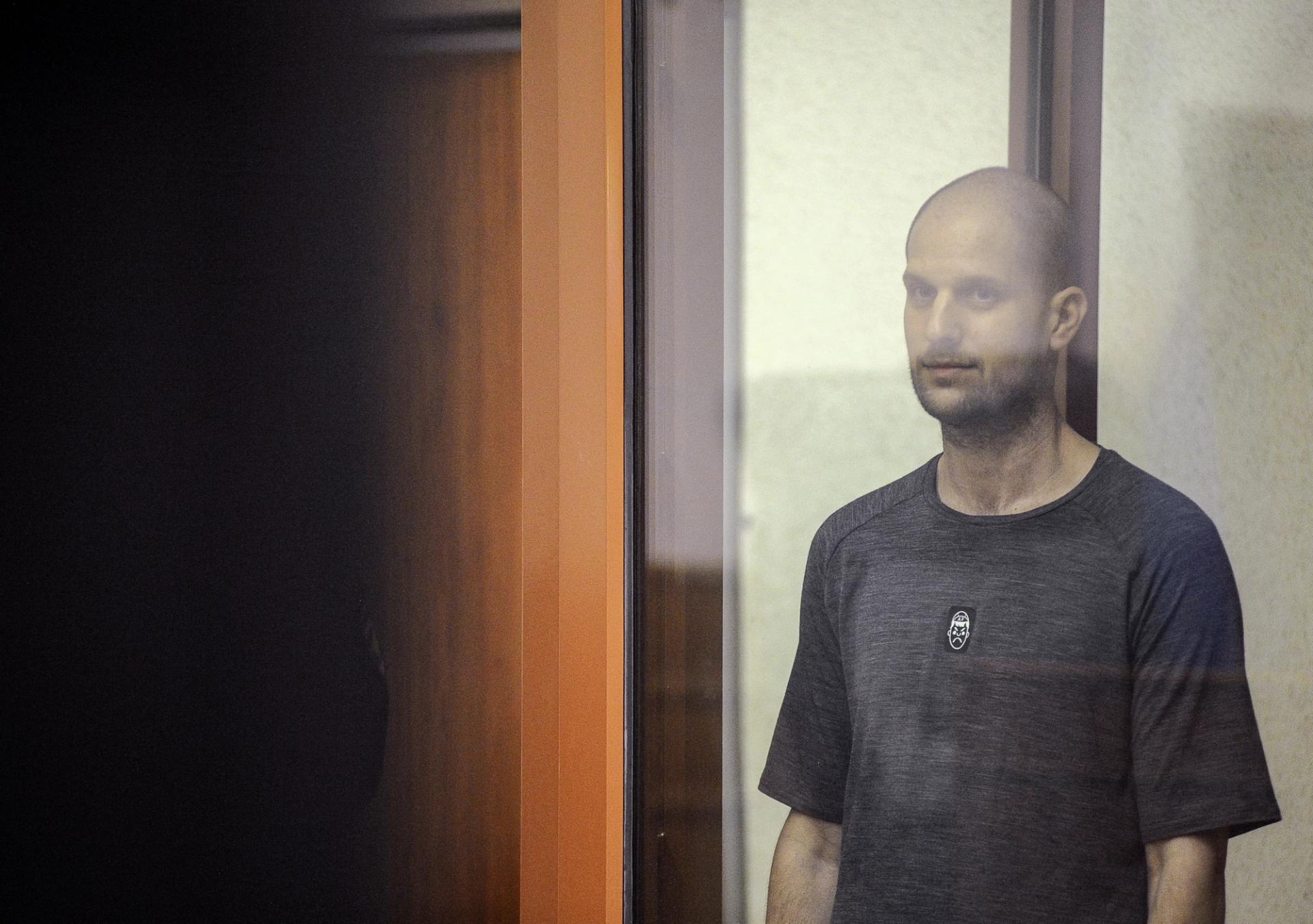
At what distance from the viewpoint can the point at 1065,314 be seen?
502 mm

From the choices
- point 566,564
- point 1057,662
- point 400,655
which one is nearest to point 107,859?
point 400,655

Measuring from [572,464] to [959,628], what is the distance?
0.37 m

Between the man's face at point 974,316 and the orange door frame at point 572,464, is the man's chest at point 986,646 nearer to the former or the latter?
the man's face at point 974,316

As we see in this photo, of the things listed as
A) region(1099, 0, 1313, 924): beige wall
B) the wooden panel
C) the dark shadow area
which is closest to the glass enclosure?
region(1099, 0, 1313, 924): beige wall

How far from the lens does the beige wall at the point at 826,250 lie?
557 mm

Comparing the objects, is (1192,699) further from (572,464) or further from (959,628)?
(572,464)

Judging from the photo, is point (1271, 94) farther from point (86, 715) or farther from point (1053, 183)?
point (86, 715)

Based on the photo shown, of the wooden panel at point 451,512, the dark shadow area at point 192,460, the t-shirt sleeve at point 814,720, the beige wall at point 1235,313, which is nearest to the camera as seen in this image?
the beige wall at point 1235,313

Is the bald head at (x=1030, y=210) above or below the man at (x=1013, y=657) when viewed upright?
above

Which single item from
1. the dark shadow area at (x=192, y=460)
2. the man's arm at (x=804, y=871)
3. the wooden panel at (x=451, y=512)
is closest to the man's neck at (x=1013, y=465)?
the man's arm at (x=804, y=871)

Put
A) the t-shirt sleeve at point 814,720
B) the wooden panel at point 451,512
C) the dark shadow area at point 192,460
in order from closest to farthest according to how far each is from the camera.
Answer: the t-shirt sleeve at point 814,720, the dark shadow area at point 192,460, the wooden panel at point 451,512

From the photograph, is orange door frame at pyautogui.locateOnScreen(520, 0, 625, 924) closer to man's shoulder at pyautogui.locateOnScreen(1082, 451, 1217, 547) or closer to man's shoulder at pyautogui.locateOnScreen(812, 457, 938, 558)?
man's shoulder at pyautogui.locateOnScreen(812, 457, 938, 558)

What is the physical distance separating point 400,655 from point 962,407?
60 cm

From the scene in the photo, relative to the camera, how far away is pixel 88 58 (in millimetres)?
756
